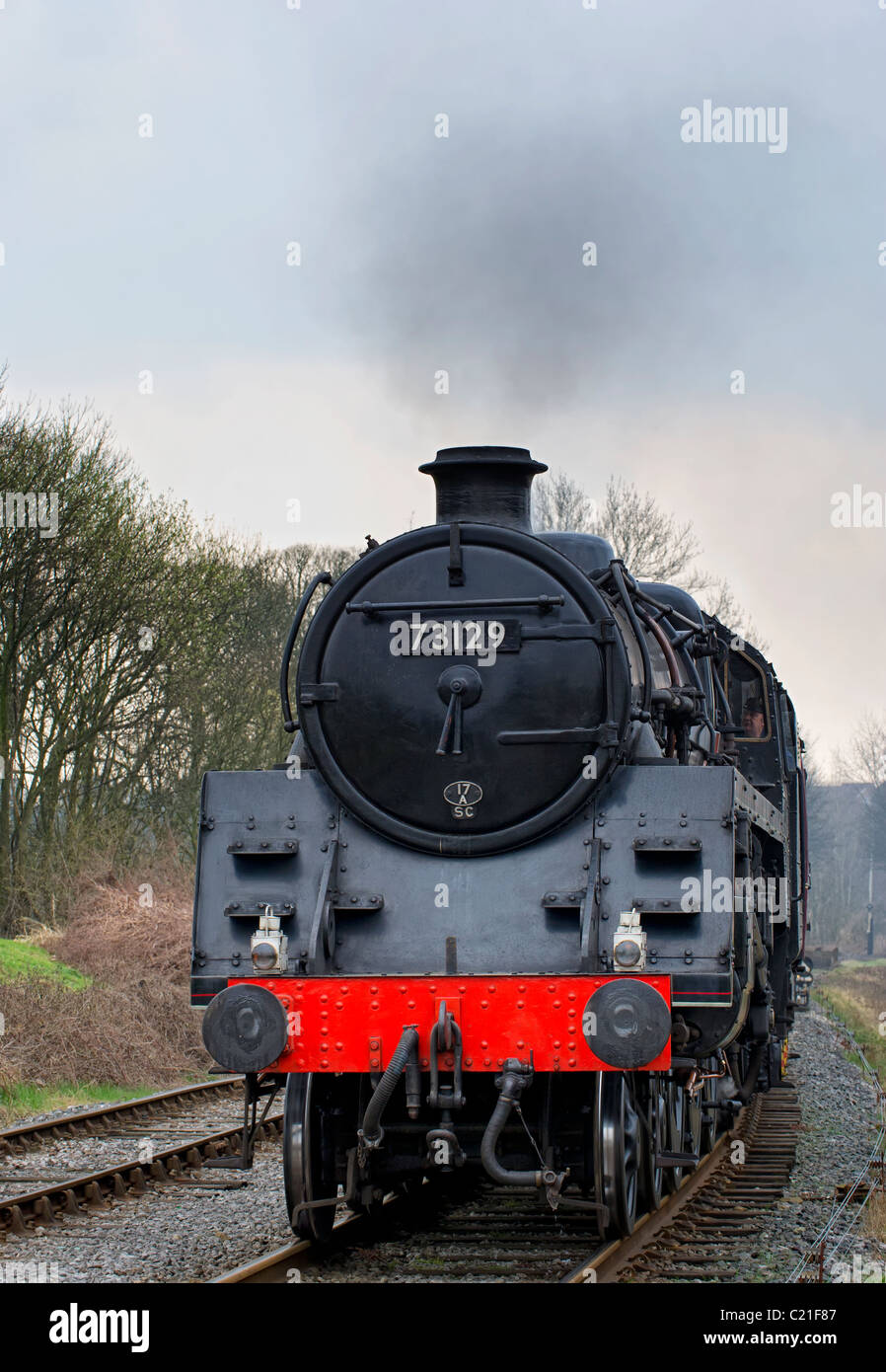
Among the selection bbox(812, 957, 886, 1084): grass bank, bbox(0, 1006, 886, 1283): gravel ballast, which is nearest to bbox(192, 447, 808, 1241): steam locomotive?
bbox(0, 1006, 886, 1283): gravel ballast

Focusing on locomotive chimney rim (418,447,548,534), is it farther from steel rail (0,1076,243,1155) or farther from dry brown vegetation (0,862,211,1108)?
dry brown vegetation (0,862,211,1108)

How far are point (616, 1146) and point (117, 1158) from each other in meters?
4.21

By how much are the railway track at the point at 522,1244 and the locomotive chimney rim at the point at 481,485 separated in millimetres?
3125

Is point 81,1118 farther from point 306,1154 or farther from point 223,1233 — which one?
point 306,1154

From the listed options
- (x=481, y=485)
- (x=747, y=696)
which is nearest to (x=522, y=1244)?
(x=481, y=485)

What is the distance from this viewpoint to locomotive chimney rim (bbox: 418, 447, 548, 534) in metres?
6.84

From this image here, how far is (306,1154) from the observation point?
241 inches

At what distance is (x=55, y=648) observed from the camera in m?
18.9

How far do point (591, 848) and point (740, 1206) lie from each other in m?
2.52

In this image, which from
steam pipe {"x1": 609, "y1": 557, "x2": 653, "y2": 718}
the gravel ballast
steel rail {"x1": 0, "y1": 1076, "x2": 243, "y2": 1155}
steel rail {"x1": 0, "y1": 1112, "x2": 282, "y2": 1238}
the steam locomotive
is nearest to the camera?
the steam locomotive

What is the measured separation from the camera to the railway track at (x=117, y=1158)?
7270mm

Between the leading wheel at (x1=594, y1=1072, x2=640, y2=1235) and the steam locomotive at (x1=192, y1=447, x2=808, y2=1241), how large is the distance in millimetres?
12
